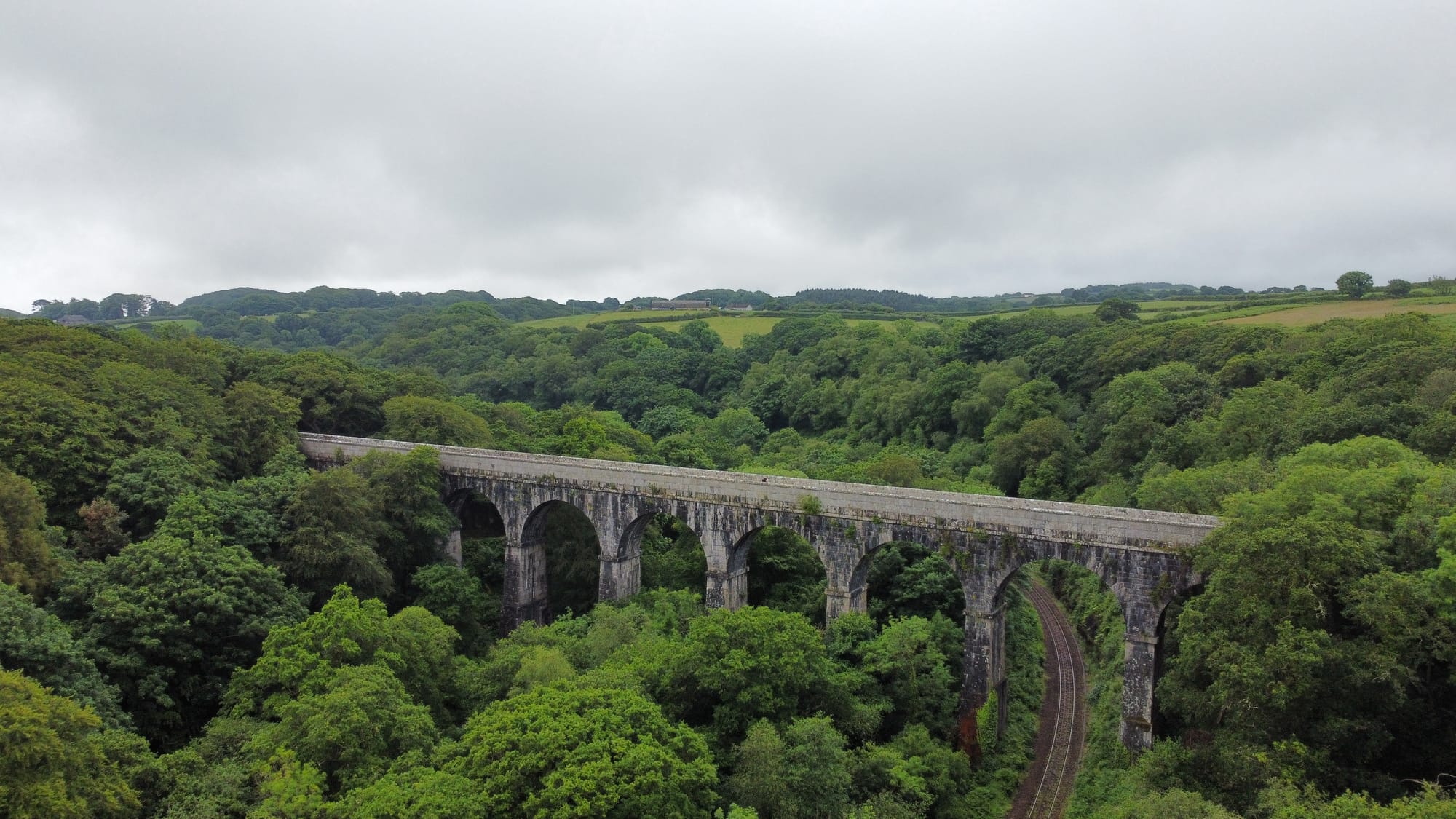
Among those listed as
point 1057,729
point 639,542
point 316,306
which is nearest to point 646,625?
point 639,542

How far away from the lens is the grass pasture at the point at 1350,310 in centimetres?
5697

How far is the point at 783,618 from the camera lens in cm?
2555

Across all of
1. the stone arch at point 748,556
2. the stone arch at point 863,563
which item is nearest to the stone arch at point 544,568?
the stone arch at point 748,556

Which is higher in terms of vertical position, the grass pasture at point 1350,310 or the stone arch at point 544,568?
the grass pasture at point 1350,310

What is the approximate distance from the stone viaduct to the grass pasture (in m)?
41.6

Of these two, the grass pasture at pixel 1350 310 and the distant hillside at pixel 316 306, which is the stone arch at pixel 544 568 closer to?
the grass pasture at pixel 1350 310

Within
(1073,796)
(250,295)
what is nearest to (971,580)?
(1073,796)

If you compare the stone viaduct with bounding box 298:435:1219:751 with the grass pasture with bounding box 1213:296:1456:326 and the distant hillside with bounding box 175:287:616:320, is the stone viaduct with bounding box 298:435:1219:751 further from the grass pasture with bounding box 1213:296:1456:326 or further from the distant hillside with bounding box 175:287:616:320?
the distant hillside with bounding box 175:287:616:320

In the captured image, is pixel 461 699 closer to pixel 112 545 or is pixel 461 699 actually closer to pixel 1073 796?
pixel 112 545

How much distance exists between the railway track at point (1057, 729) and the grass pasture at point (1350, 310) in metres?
35.5

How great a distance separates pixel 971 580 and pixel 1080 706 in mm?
8495

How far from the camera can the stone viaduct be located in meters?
26.7

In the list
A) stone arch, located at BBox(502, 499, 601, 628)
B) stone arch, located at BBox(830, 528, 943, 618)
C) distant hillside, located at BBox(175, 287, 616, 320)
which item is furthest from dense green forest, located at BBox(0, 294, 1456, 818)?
distant hillside, located at BBox(175, 287, 616, 320)

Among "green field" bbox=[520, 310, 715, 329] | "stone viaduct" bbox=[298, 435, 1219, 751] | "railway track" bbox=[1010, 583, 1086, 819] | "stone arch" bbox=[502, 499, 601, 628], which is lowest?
"railway track" bbox=[1010, 583, 1086, 819]
